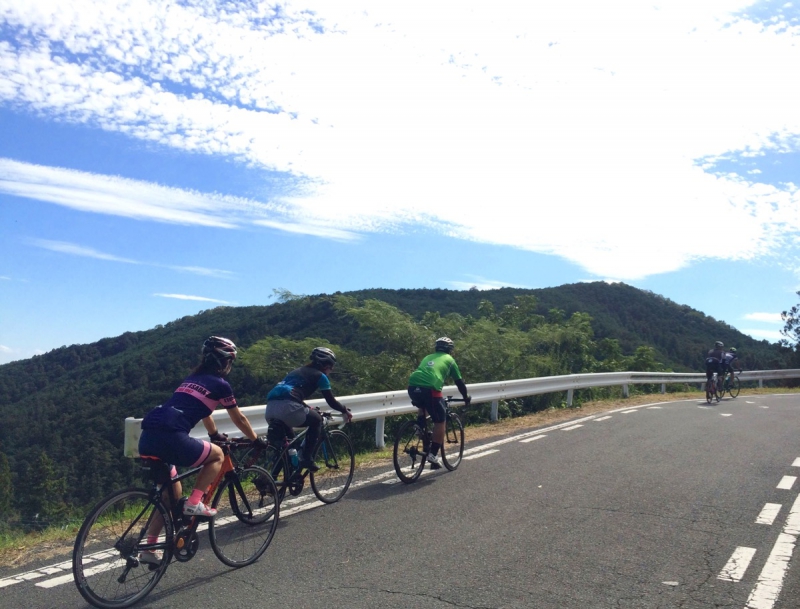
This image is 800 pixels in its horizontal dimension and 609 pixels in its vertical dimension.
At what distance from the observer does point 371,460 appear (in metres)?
9.80

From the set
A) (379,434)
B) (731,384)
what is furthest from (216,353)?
(731,384)

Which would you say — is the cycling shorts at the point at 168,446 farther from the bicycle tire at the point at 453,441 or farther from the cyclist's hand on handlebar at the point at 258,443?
the bicycle tire at the point at 453,441

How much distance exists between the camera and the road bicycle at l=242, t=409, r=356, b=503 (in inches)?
260

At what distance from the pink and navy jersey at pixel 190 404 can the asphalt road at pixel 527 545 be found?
1.17 m

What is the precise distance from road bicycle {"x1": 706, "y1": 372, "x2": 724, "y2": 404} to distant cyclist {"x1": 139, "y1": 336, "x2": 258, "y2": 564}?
18614 mm

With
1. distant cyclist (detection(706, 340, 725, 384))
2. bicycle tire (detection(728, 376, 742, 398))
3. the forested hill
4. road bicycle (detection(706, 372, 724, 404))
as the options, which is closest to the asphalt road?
the forested hill

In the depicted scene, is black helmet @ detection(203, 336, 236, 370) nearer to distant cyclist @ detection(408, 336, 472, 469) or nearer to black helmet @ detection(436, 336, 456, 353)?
distant cyclist @ detection(408, 336, 472, 469)

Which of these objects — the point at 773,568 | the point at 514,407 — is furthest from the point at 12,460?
the point at 773,568

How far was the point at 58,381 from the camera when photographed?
151 feet

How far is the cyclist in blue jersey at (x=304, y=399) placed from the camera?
6.72 metres

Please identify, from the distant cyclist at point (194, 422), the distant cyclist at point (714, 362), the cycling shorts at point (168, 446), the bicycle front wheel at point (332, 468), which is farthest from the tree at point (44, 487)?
the distant cyclist at point (714, 362)

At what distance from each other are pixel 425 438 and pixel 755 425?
8.55 m

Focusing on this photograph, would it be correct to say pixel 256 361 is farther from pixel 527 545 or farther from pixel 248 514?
pixel 527 545

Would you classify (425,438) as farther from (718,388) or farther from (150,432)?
(718,388)
